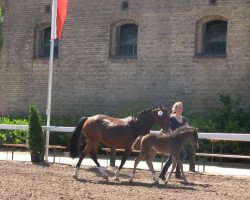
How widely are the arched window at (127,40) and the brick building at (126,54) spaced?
0.15ft

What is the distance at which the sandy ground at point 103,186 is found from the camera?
982 cm

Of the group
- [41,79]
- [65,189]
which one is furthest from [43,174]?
[41,79]

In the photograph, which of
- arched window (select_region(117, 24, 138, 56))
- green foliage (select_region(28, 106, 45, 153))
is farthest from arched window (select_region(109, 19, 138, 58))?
green foliage (select_region(28, 106, 45, 153))

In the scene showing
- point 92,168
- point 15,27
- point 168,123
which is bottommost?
point 92,168

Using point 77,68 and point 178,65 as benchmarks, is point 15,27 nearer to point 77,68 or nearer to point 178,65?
point 77,68

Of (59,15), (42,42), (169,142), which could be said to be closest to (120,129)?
(169,142)

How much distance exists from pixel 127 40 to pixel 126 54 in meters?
0.68

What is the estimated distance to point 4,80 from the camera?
26562 mm

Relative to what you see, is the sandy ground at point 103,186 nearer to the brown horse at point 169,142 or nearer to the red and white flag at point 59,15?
the brown horse at point 169,142

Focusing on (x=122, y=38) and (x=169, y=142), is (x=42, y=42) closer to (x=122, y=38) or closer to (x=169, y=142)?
(x=122, y=38)

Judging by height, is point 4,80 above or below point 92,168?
above

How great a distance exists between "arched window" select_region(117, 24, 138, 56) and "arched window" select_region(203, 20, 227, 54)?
3253 mm

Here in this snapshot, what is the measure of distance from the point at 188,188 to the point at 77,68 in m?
14.2

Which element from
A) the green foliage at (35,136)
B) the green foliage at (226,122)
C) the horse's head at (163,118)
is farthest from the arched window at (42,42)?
the horse's head at (163,118)
